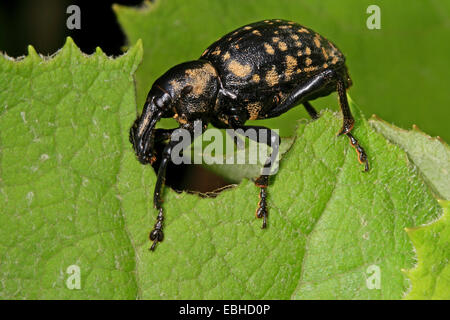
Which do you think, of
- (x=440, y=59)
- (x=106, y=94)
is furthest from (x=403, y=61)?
(x=106, y=94)

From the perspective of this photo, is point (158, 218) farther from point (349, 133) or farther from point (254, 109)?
point (254, 109)

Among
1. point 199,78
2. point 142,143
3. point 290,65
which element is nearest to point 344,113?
point 290,65

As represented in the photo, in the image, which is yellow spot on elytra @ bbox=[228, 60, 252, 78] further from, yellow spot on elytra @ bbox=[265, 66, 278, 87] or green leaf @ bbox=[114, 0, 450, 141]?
green leaf @ bbox=[114, 0, 450, 141]

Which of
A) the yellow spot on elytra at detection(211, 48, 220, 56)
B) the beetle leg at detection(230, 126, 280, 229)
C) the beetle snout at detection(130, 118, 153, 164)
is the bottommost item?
the beetle leg at detection(230, 126, 280, 229)

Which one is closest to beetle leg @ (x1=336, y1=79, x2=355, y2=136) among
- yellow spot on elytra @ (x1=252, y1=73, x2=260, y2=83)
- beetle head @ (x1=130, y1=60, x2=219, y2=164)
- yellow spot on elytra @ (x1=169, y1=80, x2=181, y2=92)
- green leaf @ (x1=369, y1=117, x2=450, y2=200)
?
green leaf @ (x1=369, y1=117, x2=450, y2=200)

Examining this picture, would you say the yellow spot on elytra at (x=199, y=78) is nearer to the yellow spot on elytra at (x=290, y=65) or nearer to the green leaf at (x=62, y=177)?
the yellow spot on elytra at (x=290, y=65)

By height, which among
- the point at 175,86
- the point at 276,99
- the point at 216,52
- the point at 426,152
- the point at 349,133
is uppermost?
the point at 216,52

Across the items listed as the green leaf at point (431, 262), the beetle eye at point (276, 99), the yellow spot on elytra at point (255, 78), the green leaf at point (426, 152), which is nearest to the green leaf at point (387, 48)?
the beetle eye at point (276, 99)
